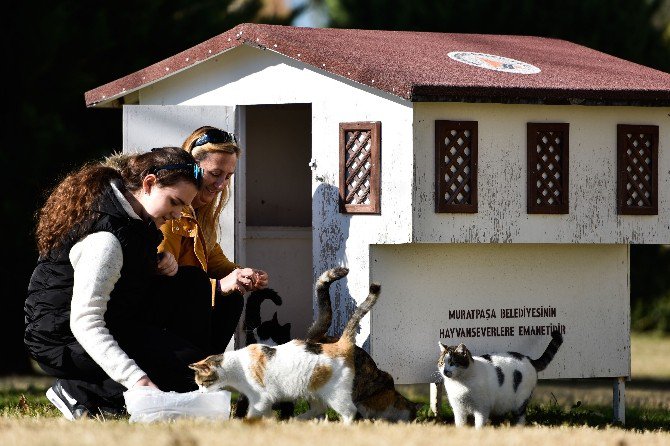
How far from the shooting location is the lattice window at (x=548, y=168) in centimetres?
775

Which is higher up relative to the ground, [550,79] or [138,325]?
[550,79]

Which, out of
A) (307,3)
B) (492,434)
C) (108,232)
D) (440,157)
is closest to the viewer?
(492,434)

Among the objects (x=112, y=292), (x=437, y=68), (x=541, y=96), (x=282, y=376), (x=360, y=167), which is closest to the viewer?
(x=112, y=292)

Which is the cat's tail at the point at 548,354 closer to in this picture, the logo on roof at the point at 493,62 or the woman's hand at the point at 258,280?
the logo on roof at the point at 493,62

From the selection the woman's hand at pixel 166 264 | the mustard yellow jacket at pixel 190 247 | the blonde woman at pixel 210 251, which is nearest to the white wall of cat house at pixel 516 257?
the blonde woman at pixel 210 251

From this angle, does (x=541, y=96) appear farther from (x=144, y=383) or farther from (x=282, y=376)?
(x=144, y=383)

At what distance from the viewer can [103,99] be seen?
898 cm

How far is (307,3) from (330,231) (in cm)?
807

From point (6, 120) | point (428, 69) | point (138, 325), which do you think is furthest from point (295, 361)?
point (6, 120)

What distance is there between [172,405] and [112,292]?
0.65 m

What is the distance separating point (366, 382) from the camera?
7.03 m

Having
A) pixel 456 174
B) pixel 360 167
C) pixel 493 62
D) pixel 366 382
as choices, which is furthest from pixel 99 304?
pixel 493 62

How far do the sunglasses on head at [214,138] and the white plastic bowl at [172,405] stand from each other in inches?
72.8

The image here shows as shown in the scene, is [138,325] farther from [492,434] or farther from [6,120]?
[6,120]
